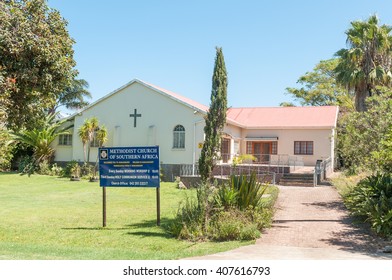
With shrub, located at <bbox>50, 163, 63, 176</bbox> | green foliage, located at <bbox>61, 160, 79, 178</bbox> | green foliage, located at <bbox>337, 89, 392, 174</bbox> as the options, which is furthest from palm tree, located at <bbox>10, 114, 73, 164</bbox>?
green foliage, located at <bbox>337, 89, 392, 174</bbox>

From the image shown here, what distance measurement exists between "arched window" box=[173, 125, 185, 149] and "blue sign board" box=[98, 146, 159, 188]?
14375 mm

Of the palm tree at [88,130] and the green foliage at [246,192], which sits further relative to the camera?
the palm tree at [88,130]

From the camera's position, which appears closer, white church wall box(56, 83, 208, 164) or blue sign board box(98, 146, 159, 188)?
blue sign board box(98, 146, 159, 188)

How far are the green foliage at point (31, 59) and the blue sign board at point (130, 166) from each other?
108 inches

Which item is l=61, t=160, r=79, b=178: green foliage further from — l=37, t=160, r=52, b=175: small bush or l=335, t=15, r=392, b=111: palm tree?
l=335, t=15, r=392, b=111: palm tree

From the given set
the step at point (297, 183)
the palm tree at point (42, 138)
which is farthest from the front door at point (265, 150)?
the palm tree at point (42, 138)

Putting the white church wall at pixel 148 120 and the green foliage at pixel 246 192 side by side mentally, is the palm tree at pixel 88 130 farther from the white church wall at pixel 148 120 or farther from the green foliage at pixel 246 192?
the green foliage at pixel 246 192

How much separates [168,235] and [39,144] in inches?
876

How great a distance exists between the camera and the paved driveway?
330 inches

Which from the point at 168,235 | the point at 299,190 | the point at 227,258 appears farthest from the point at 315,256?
the point at 299,190

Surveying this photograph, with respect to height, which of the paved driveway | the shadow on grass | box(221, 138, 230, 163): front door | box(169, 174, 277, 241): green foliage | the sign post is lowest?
the shadow on grass

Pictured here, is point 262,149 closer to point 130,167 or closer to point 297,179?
point 297,179

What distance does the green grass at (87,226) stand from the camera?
8.55 metres

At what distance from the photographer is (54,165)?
1185 inches
